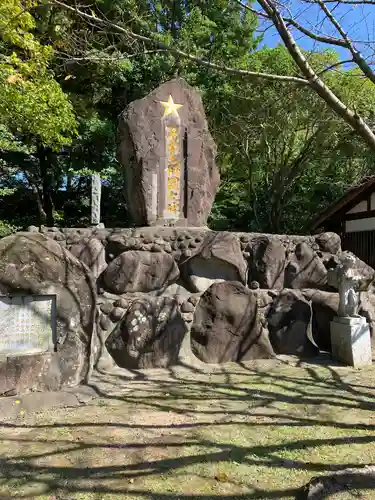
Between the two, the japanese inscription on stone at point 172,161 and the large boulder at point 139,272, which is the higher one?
the japanese inscription on stone at point 172,161

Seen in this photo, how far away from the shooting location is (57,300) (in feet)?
15.4

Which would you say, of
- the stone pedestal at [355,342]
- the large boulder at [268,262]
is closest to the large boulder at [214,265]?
the large boulder at [268,262]

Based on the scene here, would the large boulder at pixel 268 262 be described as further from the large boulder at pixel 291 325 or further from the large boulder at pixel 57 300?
the large boulder at pixel 57 300

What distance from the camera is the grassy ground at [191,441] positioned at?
279 cm

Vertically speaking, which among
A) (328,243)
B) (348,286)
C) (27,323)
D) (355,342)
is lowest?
(355,342)

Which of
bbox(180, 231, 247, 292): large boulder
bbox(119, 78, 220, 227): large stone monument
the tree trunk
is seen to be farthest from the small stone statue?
the tree trunk

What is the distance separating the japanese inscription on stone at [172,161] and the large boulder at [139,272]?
1.40 meters

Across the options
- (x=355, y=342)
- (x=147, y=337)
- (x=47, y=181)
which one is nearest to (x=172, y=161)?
(x=147, y=337)

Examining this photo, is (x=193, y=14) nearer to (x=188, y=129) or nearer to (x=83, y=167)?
(x=83, y=167)

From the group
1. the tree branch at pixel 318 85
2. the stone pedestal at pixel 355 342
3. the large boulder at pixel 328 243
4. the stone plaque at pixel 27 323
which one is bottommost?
the stone pedestal at pixel 355 342

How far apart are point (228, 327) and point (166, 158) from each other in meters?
3.37

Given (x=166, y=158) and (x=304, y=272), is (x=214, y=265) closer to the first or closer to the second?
(x=304, y=272)

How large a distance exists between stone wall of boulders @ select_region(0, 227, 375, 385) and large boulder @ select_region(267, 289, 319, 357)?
2cm

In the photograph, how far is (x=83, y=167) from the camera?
14.7 m
